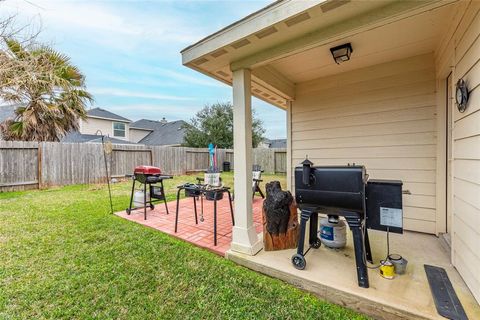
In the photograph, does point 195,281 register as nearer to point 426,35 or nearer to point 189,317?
point 189,317

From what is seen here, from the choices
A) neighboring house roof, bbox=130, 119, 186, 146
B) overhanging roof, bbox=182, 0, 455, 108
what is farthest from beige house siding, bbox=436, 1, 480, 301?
neighboring house roof, bbox=130, 119, 186, 146

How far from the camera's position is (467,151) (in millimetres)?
1723

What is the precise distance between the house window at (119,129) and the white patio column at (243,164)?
53.0 feet

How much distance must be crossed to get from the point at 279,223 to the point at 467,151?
1.70 metres

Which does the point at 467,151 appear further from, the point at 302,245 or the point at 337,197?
the point at 302,245

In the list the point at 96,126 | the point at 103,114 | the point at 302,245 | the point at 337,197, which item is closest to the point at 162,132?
the point at 103,114

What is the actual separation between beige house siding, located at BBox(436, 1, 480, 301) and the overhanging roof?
1.35 ft

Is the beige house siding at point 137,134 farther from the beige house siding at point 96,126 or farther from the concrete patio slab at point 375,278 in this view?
the concrete patio slab at point 375,278

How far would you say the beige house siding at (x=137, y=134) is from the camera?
749 inches

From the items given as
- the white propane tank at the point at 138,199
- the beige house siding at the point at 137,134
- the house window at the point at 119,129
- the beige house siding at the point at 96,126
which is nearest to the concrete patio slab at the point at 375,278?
the white propane tank at the point at 138,199

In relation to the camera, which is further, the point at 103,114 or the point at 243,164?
the point at 103,114

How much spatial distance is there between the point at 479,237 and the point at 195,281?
7.13 feet

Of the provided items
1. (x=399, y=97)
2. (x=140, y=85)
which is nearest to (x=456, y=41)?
(x=399, y=97)

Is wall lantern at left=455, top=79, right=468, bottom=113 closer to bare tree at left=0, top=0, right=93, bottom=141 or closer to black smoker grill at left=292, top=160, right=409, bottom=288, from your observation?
black smoker grill at left=292, top=160, right=409, bottom=288
